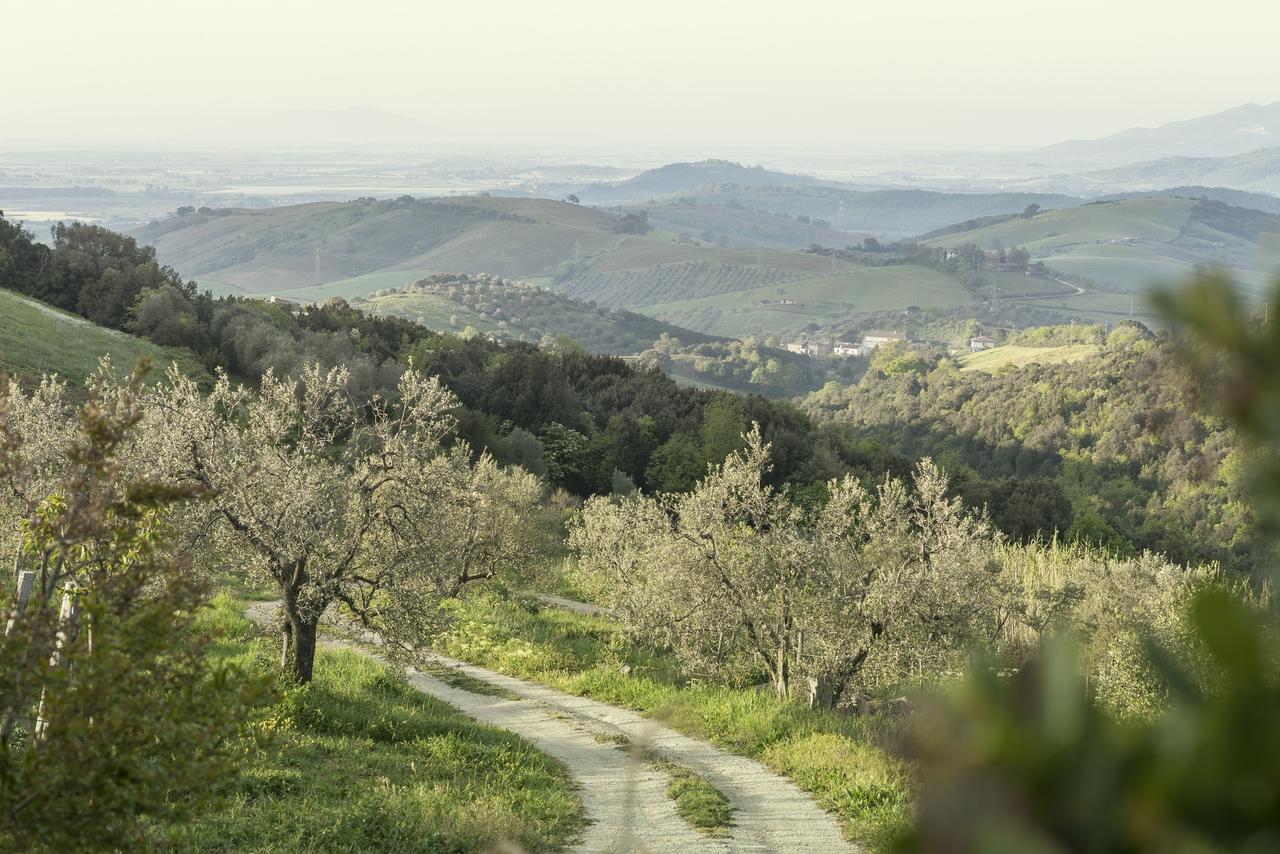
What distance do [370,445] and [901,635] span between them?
29.0ft

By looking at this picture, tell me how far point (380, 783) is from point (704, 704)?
6958 millimetres

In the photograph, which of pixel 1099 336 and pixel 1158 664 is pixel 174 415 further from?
pixel 1099 336

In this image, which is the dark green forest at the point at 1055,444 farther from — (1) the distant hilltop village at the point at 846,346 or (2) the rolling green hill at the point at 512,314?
(1) the distant hilltop village at the point at 846,346

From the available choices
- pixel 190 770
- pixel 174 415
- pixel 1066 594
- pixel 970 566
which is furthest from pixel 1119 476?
pixel 190 770

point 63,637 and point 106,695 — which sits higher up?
point 106,695

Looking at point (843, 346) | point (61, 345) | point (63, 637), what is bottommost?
point (843, 346)

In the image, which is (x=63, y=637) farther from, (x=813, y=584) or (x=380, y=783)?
(x=813, y=584)

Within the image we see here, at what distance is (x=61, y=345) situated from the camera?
123ft

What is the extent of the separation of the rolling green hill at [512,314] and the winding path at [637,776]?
3969 inches

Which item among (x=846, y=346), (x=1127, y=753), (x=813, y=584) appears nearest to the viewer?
(x=1127, y=753)

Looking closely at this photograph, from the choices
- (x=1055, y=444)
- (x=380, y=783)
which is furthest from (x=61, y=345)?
(x=1055, y=444)

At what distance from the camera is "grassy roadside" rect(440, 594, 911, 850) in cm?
1427

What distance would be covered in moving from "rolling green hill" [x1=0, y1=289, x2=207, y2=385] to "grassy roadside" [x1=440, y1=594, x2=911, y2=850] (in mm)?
14607

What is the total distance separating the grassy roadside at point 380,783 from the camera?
1116cm
